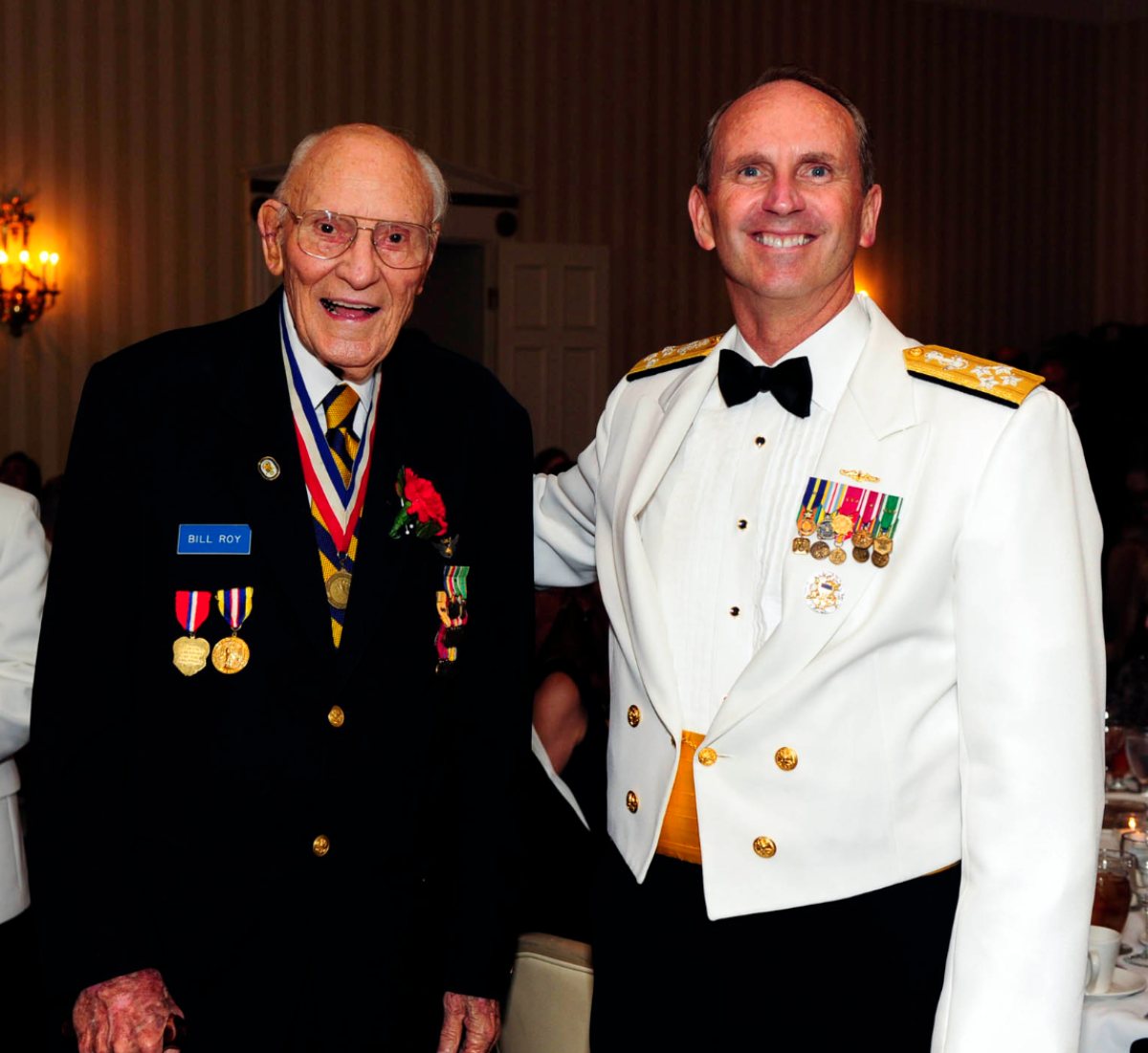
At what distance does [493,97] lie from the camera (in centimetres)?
877

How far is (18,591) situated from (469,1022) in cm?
107

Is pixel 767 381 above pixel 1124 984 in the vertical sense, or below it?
above

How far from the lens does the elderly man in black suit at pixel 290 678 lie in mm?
1825

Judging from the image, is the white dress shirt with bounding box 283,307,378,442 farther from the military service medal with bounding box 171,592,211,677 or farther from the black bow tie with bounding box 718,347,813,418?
the black bow tie with bounding box 718,347,813,418

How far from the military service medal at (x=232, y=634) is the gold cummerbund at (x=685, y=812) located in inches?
22.3

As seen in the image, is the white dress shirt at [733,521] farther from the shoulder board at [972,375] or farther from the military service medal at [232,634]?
the military service medal at [232,634]

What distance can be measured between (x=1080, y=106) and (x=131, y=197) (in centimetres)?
694

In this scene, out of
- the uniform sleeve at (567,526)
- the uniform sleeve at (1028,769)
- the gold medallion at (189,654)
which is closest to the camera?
the uniform sleeve at (1028,769)

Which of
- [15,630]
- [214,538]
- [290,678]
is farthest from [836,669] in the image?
[15,630]

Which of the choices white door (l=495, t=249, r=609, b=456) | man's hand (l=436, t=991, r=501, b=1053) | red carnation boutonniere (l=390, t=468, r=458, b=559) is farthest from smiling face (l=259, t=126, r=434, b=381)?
white door (l=495, t=249, r=609, b=456)

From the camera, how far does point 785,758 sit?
1.75 m

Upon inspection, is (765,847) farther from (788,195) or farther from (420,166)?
(420,166)

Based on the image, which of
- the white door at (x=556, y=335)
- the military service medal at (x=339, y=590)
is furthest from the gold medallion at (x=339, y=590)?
the white door at (x=556, y=335)

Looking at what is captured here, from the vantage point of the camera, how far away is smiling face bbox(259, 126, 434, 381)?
6.36 ft
